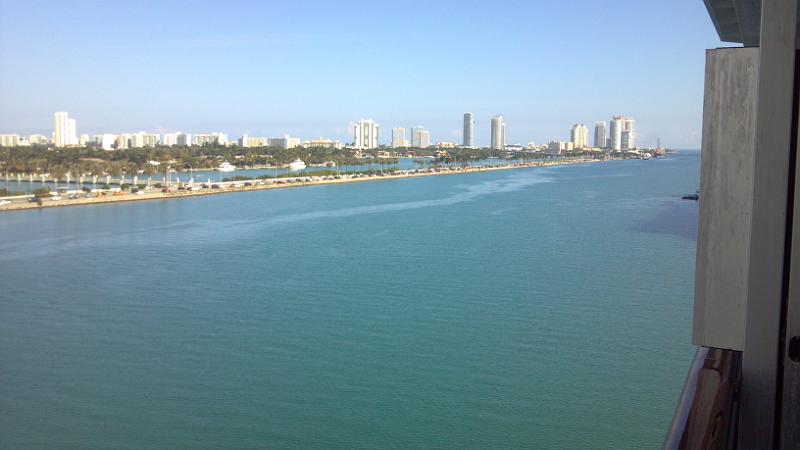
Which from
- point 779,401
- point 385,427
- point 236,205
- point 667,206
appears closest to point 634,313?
point 385,427

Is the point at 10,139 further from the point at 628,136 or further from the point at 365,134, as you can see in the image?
the point at 628,136

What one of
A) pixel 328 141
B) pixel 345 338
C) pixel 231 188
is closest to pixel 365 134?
pixel 328 141

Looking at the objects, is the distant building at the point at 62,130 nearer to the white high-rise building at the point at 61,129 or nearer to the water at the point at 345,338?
the white high-rise building at the point at 61,129

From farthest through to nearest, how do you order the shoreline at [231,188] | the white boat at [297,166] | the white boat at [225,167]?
the white boat at [297,166] → the white boat at [225,167] → the shoreline at [231,188]

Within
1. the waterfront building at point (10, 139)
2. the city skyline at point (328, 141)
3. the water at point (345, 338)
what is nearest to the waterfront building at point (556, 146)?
the city skyline at point (328, 141)

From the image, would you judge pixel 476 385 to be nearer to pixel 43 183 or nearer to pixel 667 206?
pixel 667 206

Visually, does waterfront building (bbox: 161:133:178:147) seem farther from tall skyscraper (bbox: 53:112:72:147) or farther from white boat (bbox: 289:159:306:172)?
white boat (bbox: 289:159:306:172)
